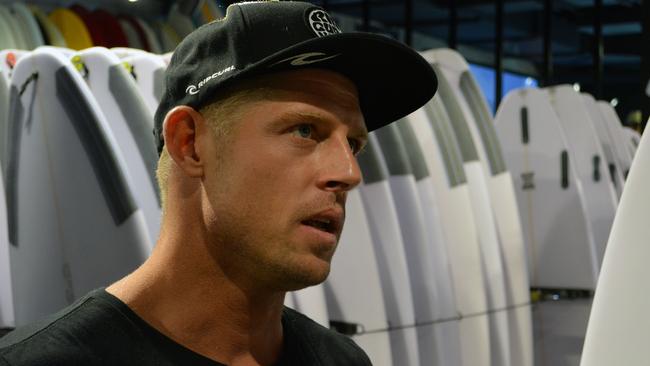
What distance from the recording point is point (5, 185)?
1956 mm

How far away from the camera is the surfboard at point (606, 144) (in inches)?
169

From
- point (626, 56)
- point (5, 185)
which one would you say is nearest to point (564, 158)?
point (5, 185)

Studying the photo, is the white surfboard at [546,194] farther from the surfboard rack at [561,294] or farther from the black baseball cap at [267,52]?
the black baseball cap at [267,52]

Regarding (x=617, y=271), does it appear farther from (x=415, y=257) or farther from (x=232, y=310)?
(x=415, y=257)

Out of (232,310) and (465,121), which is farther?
(465,121)

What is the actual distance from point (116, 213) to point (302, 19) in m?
0.86

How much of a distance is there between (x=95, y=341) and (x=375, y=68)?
17.7 inches

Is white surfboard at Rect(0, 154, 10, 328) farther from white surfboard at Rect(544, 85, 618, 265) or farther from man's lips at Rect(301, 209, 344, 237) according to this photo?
white surfboard at Rect(544, 85, 618, 265)

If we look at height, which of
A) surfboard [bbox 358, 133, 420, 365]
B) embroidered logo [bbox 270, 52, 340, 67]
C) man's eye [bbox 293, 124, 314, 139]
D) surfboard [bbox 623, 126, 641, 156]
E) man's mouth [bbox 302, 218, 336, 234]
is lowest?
surfboard [bbox 623, 126, 641, 156]

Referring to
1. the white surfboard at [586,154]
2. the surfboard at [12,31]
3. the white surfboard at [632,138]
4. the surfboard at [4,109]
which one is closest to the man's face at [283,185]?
the surfboard at [4,109]

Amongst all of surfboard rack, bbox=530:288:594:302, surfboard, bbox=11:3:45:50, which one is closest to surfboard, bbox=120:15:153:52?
surfboard, bbox=11:3:45:50

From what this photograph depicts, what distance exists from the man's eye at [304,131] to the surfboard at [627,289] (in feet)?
1.25

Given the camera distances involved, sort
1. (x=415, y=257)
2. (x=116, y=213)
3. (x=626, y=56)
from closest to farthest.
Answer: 1. (x=116, y=213)
2. (x=415, y=257)
3. (x=626, y=56)

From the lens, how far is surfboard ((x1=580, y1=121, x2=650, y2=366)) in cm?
78
